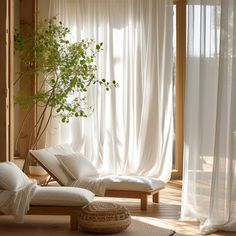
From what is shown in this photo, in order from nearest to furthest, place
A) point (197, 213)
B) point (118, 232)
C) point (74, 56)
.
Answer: point (118, 232) → point (197, 213) → point (74, 56)

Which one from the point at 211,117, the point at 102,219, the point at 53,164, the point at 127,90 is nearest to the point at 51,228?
the point at 102,219

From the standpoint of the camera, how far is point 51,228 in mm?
5027

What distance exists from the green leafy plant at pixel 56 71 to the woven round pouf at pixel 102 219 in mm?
Result: 2574

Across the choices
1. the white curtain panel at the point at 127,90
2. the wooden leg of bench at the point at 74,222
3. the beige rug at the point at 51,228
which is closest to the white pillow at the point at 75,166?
the beige rug at the point at 51,228

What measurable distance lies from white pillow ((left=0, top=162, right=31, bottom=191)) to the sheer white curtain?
1.53m

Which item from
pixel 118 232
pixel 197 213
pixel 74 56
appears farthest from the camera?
pixel 74 56

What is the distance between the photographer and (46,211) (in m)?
4.83

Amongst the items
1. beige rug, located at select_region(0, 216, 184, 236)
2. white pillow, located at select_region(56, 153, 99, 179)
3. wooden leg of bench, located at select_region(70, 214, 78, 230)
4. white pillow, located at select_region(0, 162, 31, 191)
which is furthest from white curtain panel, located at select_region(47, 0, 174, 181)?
wooden leg of bench, located at select_region(70, 214, 78, 230)

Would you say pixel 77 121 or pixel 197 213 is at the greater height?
pixel 77 121

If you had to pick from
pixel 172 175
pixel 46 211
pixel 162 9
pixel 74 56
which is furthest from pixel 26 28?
pixel 46 211

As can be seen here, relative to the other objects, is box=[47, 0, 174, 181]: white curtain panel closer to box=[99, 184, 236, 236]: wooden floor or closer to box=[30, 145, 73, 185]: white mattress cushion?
box=[99, 184, 236, 236]: wooden floor

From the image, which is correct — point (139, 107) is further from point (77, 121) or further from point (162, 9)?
point (162, 9)

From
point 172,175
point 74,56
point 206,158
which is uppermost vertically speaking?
point 74,56

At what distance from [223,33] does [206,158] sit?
1.14 m
